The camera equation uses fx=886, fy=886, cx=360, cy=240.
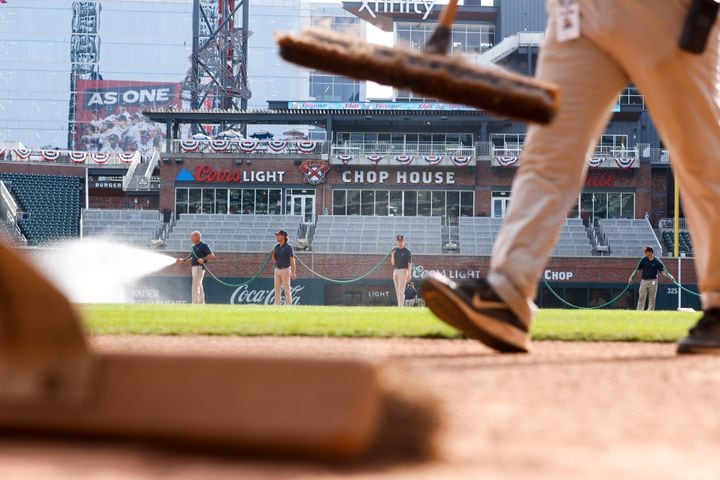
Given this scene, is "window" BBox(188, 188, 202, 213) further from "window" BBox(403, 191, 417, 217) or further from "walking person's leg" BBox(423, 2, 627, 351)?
"walking person's leg" BBox(423, 2, 627, 351)

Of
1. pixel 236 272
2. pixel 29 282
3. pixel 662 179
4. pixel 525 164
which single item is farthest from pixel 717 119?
pixel 662 179

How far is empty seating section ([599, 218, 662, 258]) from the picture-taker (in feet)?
118

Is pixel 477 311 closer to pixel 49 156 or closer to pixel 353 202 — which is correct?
pixel 353 202

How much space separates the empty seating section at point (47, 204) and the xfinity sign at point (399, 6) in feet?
63.4

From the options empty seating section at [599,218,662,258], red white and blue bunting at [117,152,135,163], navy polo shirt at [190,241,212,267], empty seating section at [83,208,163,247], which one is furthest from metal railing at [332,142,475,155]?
navy polo shirt at [190,241,212,267]

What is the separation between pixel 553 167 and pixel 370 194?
38278 mm

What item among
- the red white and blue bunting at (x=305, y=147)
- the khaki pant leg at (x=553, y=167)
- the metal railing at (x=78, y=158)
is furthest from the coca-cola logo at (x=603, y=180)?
the khaki pant leg at (x=553, y=167)

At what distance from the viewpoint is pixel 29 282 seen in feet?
4.23

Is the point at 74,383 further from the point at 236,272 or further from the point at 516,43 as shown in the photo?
the point at 516,43

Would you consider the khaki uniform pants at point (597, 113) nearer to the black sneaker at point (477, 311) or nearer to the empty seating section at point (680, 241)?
the black sneaker at point (477, 311)

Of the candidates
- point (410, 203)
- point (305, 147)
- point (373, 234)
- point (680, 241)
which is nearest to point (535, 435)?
point (373, 234)

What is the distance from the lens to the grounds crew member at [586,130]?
10.6ft

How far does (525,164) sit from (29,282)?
94.1 inches

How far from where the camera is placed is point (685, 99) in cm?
331
